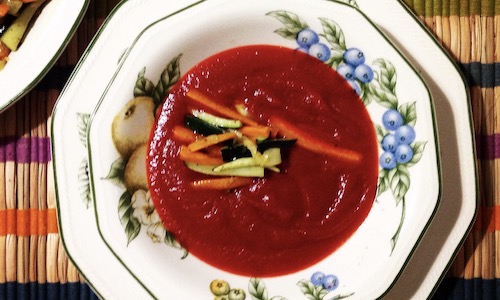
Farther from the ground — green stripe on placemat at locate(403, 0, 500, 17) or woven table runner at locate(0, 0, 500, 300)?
green stripe on placemat at locate(403, 0, 500, 17)

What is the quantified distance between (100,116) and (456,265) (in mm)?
1307

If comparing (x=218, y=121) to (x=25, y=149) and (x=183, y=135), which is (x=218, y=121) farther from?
(x=25, y=149)

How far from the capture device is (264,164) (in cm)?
193

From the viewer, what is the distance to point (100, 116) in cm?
185

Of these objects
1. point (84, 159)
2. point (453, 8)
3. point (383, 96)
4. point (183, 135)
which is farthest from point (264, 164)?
point (453, 8)

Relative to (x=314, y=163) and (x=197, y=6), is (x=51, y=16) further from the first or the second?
(x=314, y=163)

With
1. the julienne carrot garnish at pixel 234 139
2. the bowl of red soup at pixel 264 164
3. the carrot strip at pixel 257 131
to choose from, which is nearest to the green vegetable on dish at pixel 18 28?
the bowl of red soup at pixel 264 164

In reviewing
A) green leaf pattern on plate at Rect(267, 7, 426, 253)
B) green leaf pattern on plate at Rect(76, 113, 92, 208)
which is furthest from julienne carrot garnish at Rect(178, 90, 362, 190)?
green leaf pattern on plate at Rect(76, 113, 92, 208)

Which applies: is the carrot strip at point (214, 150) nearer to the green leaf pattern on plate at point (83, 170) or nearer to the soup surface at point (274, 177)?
the soup surface at point (274, 177)

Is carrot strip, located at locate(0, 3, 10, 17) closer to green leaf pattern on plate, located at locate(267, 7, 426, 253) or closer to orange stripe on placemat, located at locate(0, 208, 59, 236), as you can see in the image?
orange stripe on placemat, located at locate(0, 208, 59, 236)

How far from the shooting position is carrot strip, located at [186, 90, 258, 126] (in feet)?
6.39

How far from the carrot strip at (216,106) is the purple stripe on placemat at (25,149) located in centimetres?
57

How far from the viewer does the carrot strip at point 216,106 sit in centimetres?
195

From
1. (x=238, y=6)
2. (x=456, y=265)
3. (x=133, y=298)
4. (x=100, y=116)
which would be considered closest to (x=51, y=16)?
(x=100, y=116)
